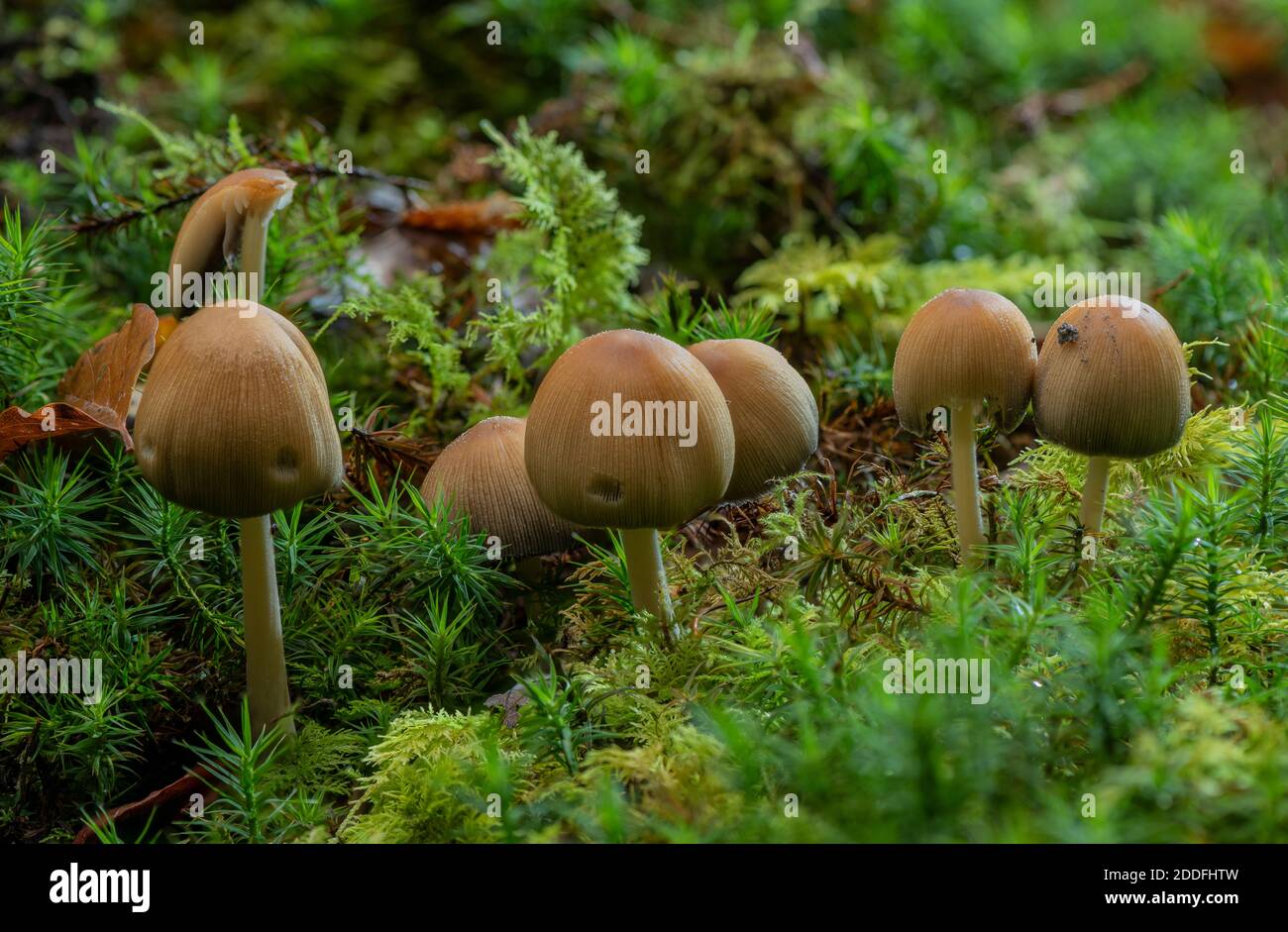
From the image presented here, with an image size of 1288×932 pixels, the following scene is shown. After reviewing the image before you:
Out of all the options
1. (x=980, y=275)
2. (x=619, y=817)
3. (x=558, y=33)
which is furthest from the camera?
(x=558, y=33)

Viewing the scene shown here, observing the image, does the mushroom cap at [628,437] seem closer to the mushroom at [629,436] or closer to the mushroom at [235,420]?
the mushroom at [629,436]

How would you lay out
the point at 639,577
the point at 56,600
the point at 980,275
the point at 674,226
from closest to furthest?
the point at 639,577 → the point at 56,600 → the point at 980,275 → the point at 674,226

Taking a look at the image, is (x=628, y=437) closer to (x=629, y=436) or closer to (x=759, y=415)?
(x=629, y=436)

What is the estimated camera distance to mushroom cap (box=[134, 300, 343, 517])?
1.79 m

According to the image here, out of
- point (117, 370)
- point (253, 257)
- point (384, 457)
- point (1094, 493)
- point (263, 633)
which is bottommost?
point (263, 633)

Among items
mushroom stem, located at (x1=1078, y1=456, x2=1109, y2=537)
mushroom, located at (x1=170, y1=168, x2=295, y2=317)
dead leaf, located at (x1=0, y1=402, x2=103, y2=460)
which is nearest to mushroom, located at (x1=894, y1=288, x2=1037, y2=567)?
mushroom stem, located at (x1=1078, y1=456, x2=1109, y2=537)

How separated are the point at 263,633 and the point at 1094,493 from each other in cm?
167

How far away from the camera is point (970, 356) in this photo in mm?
2023

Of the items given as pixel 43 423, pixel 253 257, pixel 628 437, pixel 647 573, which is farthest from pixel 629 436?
pixel 43 423

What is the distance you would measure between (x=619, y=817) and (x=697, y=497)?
0.58 m

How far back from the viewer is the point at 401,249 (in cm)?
374

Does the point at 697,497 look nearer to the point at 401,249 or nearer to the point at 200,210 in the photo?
the point at 200,210

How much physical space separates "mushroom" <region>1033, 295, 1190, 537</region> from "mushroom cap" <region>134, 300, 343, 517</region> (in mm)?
1362
